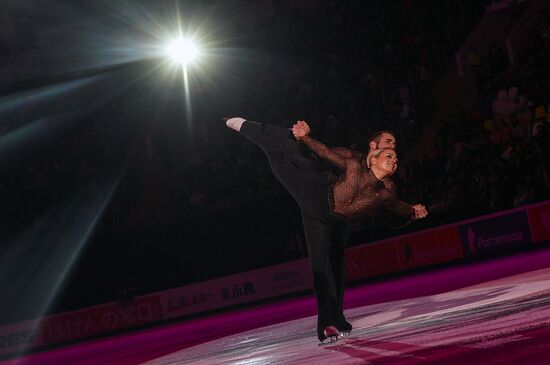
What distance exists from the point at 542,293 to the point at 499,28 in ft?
41.2

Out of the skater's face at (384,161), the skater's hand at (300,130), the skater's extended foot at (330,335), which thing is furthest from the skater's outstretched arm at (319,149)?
the skater's extended foot at (330,335)

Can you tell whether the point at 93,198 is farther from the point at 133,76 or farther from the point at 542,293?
the point at 542,293

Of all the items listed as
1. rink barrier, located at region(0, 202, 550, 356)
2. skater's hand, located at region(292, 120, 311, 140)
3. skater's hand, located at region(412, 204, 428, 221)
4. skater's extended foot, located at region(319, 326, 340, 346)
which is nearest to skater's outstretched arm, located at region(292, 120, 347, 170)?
skater's hand, located at region(292, 120, 311, 140)

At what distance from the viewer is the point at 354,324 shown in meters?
7.34

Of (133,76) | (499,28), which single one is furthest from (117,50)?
(499,28)

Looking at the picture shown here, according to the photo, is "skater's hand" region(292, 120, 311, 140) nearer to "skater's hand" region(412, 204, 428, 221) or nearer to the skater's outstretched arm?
the skater's outstretched arm

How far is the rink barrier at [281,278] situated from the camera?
14.2 metres

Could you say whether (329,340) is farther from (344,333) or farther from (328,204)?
(328,204)

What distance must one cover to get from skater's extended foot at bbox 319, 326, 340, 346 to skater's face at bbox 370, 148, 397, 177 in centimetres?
134

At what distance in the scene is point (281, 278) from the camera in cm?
1703

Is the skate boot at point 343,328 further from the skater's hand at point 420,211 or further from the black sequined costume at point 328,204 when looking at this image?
the skater's hand at point 420,211

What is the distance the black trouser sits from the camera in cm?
619

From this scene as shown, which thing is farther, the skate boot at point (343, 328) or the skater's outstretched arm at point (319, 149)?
the skate boot at point (343, 328)

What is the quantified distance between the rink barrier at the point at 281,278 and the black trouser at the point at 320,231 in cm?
843
